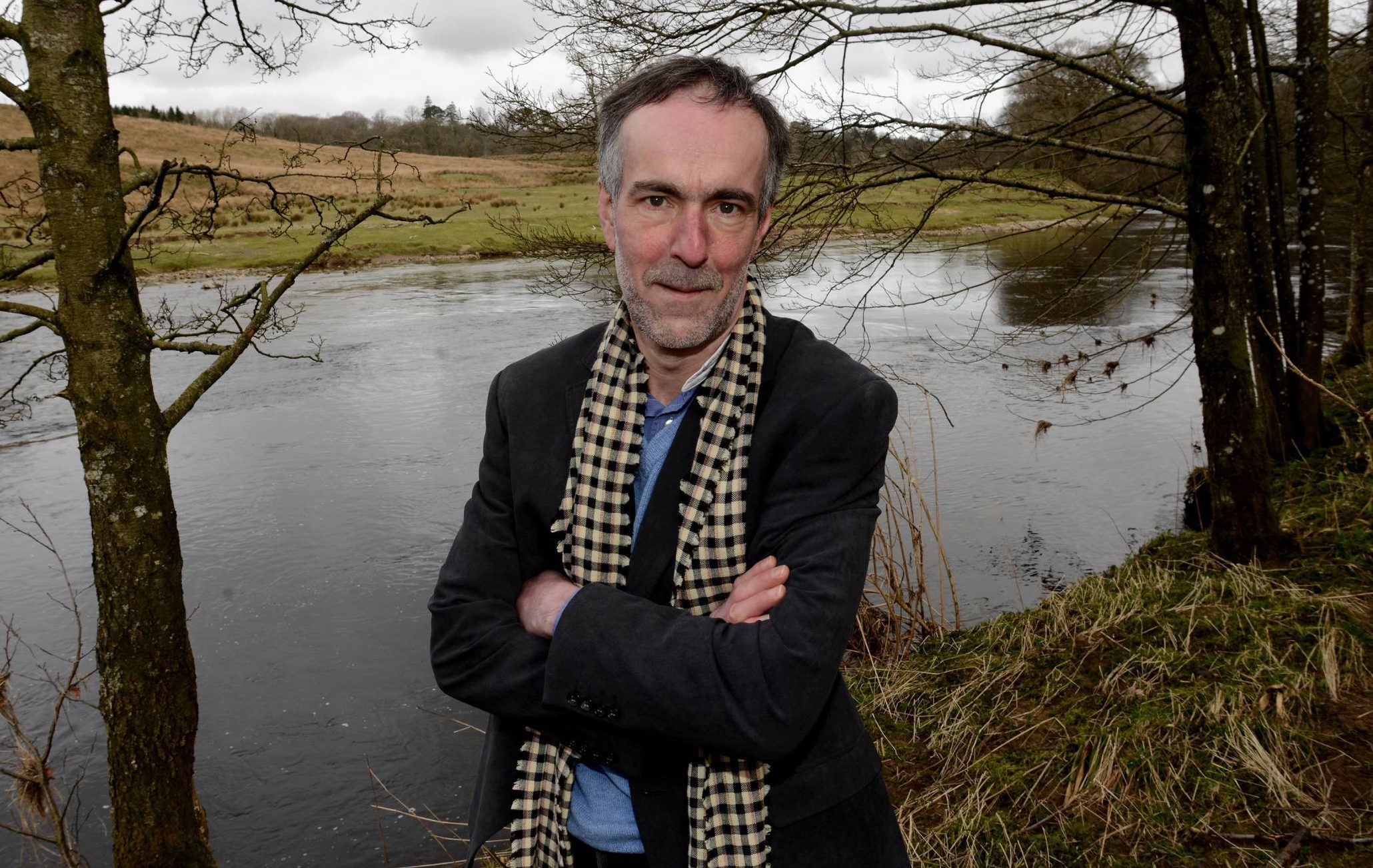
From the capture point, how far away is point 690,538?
5.76 ft

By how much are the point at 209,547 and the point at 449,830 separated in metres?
4.56

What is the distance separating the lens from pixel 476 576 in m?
1.88

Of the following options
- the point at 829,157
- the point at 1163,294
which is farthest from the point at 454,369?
the point at 1163,294

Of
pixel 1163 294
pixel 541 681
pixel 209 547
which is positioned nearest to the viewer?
pixel 541 681

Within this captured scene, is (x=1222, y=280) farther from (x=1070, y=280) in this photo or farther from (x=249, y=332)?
(x=1070, y=280)

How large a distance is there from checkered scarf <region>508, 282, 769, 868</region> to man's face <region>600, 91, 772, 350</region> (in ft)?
0.31

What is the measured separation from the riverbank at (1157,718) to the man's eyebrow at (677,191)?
3.01m

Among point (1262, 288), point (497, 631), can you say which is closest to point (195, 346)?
point (497, 631)

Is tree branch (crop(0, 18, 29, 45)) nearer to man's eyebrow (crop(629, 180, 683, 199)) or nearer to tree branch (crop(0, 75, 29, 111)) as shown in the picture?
tree branch (crop(0, 75, 29, 111))

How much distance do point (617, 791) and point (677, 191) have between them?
1.17 m

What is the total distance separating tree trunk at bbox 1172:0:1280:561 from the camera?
5105 mm

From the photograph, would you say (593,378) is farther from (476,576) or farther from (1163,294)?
(1163,294)

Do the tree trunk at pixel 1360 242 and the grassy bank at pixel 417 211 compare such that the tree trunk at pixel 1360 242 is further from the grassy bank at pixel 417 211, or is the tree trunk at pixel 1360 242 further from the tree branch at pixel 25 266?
the tree branch at pixel 25 266

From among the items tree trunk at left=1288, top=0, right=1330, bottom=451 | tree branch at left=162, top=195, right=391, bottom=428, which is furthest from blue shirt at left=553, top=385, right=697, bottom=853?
tree trunk at left=1288, top=0, right=1330, bottom=451
